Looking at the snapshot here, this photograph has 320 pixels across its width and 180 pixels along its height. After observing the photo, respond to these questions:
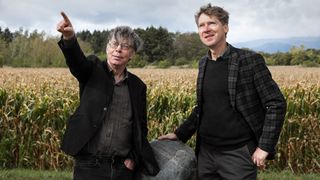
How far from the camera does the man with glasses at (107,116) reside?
312 cm

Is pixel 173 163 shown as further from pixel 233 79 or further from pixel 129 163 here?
pixel 233 79

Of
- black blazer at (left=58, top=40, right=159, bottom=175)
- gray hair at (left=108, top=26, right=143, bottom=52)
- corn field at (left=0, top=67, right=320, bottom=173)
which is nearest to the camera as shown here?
black blazer at (left=58, top=40, right=159, bottom=175)

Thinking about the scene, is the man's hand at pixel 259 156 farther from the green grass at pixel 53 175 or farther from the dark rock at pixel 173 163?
the green grass at pixel 53 175

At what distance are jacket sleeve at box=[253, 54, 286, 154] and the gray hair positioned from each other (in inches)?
33.3

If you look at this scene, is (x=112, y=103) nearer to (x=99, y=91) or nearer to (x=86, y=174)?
(x=99, y=91)

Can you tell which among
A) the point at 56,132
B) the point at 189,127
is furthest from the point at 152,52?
the point at 189,127

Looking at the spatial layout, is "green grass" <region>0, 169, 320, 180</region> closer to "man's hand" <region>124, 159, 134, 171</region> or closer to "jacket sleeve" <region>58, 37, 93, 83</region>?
"man's hand" <region>124, 159, 134, 171</region>

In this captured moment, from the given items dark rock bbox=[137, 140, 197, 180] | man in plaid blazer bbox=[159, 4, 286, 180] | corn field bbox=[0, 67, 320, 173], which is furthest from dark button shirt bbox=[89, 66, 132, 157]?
corn field bbox=[0, 67, 320, 173]

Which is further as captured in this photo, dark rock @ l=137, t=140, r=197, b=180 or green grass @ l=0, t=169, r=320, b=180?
green grass @ l=0, t=169, r=320, b=180

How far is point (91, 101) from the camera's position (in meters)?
3.15

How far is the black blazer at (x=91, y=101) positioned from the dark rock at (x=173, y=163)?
1.10 feet

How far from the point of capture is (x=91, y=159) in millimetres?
3172

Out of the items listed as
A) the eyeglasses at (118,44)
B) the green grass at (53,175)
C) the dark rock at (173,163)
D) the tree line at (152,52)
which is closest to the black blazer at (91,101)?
the eyeglasses at (118,44)

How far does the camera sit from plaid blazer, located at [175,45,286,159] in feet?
10.2
